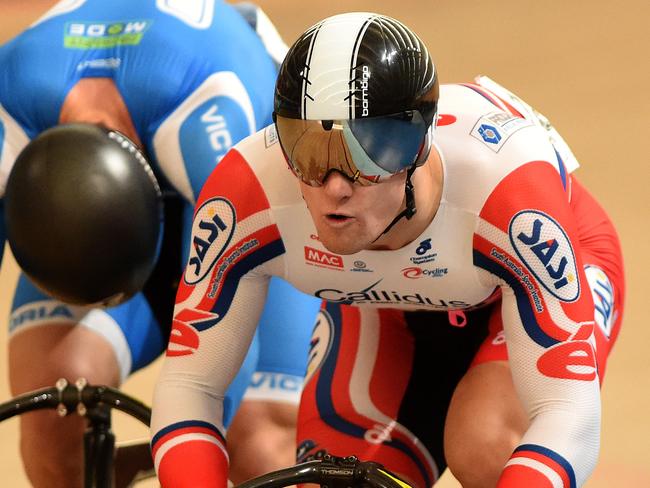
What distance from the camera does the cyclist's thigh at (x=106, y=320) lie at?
3566 millimetres

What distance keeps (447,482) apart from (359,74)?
2427 millimetres

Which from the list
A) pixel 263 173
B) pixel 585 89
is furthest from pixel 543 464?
pixel 585 89

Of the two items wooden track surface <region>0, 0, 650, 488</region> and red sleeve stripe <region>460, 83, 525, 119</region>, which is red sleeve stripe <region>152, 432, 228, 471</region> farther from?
wooden track surface <region>0, 0, 650, 488</region>

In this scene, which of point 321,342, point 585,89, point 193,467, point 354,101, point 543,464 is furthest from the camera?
point 585,89

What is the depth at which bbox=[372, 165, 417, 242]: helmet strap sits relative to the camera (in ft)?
8.09

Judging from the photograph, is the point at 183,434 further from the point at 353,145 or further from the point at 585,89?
the point at 585,89

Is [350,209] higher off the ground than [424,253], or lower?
higher

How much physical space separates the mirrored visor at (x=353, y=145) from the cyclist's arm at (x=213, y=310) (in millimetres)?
274

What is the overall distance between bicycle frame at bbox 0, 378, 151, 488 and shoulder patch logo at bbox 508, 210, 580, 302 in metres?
0.84

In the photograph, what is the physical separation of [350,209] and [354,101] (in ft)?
0.64

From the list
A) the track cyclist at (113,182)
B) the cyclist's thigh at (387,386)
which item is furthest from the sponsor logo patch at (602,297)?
the track cyclist at (113,182)

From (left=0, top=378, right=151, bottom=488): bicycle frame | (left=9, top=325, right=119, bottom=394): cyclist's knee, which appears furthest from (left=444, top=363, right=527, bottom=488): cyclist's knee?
(left=9, top=325, right=119, bottom=394): cyclist's knee

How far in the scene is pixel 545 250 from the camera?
249cm

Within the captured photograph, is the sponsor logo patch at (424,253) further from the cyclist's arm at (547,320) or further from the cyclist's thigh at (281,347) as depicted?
the cyclist's thigh at (281,347)
